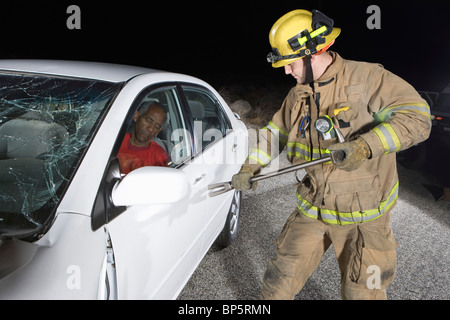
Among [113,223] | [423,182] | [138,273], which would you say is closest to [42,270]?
[113,223]

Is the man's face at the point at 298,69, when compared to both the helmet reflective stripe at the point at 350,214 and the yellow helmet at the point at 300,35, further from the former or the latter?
the helmet reflective stripe at the point at 350,214

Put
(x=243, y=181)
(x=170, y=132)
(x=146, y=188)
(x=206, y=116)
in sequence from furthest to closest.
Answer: (x=206, y=116)
(x=170, y=132)
(x=243, y=181)
(x=146, y=188)

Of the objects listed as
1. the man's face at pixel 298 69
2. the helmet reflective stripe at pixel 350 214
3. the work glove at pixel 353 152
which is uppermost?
the man's face at pixel 298 69

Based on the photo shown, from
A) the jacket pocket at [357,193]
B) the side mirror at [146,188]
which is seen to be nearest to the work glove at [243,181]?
the jacket pocket at [357,193]

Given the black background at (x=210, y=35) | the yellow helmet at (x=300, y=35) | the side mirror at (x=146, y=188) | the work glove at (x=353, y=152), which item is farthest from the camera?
the black background at (x=210, y=35)

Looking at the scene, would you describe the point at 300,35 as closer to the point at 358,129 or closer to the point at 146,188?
the point at 358,129

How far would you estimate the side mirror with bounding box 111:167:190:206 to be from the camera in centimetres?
129

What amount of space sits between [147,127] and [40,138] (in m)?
0.76

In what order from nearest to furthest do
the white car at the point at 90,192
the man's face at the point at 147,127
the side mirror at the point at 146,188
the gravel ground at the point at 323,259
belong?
the white car at the point at 90,192
the side mirror at the point at 146,188
the man's face at the point at 147,127
the gravel ground at the point at 323,259

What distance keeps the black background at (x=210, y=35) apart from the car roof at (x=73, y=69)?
524 inches

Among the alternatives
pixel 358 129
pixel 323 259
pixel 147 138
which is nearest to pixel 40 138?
pixel 147 138

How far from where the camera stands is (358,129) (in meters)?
1.76

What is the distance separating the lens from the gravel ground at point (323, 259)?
2.59m

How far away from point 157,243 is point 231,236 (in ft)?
5.45
